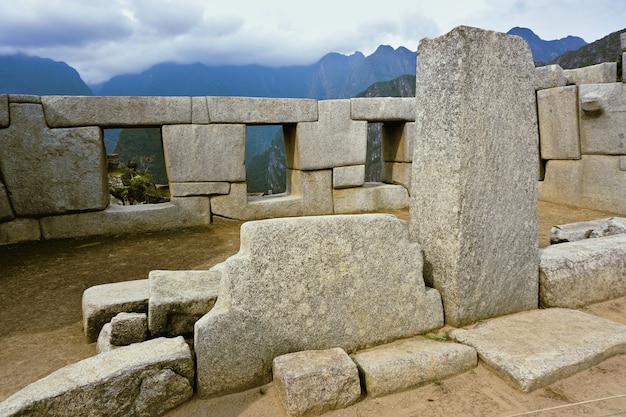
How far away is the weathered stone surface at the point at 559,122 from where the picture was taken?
6.60 m

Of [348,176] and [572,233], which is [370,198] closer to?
[348,176]

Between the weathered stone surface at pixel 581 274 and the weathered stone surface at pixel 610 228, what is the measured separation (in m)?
0.78

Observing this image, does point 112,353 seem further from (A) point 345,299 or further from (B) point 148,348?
(A) point 345,299

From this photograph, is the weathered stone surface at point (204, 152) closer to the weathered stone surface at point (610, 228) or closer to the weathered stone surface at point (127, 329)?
the weathered stone surface at point (127, 329)

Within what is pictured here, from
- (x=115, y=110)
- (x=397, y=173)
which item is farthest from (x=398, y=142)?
(x=115, y=110)

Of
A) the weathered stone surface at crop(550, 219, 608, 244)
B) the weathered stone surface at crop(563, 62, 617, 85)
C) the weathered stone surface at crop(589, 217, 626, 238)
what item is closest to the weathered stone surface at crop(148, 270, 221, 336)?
the weathered stone surface at crop(550, 219, 608, 244)

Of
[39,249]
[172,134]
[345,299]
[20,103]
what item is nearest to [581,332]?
[345,299]

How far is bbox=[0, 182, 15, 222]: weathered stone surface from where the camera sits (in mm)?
4664

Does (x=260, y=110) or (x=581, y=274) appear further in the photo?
(x=260, y=110)

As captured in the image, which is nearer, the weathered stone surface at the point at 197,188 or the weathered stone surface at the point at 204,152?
the weathered stone surface at the point at 204,152

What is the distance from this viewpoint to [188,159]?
548 cm

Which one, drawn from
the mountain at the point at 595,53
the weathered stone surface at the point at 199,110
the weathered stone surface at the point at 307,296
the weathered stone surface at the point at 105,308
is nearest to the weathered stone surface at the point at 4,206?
the weathered stone surface at the point at 199,110

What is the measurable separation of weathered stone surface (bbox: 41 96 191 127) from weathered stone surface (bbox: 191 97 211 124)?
0.06 m

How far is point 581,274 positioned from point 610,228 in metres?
1.44
